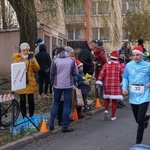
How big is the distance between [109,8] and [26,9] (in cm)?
322

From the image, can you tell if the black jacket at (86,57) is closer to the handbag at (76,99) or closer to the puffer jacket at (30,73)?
the handbag at (76,99)

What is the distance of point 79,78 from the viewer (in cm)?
1046

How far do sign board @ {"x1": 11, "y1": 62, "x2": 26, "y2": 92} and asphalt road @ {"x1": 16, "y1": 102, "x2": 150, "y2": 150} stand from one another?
1168 millimetres

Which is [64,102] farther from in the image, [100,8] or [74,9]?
[100,8]

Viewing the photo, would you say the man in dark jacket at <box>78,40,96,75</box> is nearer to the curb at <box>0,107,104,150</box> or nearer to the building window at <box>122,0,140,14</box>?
the building window at <box>122,0,140,14</box>

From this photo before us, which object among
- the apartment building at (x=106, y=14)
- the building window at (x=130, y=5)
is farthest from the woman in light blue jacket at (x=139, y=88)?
the building window at (x=130, y=5)

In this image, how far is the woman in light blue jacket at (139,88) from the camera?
7281 mm

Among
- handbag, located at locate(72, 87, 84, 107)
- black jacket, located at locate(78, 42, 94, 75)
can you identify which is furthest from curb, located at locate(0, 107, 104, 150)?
black jacket, located at locate(78, 42, 94, 75)

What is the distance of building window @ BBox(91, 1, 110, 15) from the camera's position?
1197 centimetres

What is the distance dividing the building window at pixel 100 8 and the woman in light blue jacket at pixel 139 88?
184 inches

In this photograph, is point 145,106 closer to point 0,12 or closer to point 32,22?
point 0,12

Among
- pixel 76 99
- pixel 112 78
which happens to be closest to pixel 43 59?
pixel 112 78

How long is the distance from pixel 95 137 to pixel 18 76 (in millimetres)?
2022

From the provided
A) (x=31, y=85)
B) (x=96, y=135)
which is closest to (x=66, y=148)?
(x=96, y=135)
